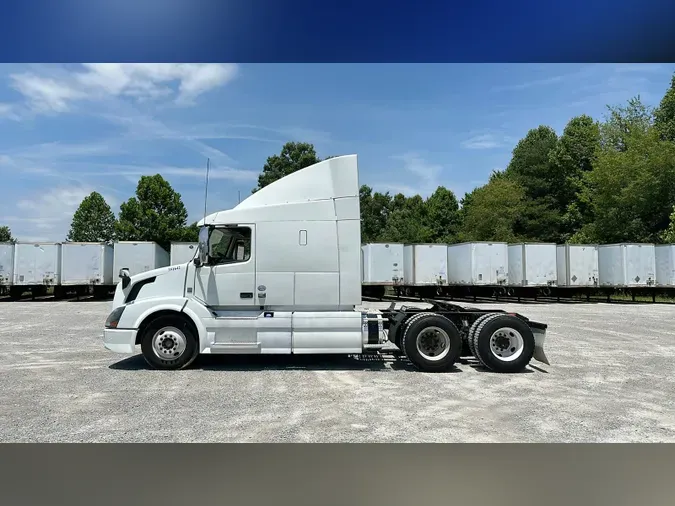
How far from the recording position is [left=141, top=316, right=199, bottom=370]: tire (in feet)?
30.5

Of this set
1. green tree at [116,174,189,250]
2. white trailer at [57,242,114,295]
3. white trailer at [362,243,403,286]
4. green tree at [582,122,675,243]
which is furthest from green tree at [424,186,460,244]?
white trailer at [57,242,114,295]

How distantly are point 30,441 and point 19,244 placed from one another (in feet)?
88.8

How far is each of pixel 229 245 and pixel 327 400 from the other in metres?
3.66

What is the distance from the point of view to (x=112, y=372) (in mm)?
9250

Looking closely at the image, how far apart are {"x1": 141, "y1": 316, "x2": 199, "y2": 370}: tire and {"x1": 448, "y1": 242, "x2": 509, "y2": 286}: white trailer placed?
22.0 metres

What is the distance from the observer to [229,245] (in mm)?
9664

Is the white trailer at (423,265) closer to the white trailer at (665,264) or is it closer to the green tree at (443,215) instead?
the white trailer at (665,264)

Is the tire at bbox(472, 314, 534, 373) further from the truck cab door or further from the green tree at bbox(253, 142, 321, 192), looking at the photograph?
the green tree at bbox(253, 142, 321, 192)

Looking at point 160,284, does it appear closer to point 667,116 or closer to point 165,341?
point 165,341

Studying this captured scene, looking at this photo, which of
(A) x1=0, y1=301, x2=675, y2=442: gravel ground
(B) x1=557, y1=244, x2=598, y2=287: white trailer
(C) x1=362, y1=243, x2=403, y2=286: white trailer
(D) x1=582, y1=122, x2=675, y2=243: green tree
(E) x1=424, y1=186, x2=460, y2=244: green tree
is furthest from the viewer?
(E) x1=424, y1=186, x2=460, y2=244: green tree

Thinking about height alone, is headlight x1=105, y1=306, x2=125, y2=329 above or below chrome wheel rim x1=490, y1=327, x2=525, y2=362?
above

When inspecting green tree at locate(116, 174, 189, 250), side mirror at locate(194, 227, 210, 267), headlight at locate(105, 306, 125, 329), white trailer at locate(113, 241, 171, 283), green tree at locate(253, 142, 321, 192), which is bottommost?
headlight at locate(105, 306, 125, 329)
